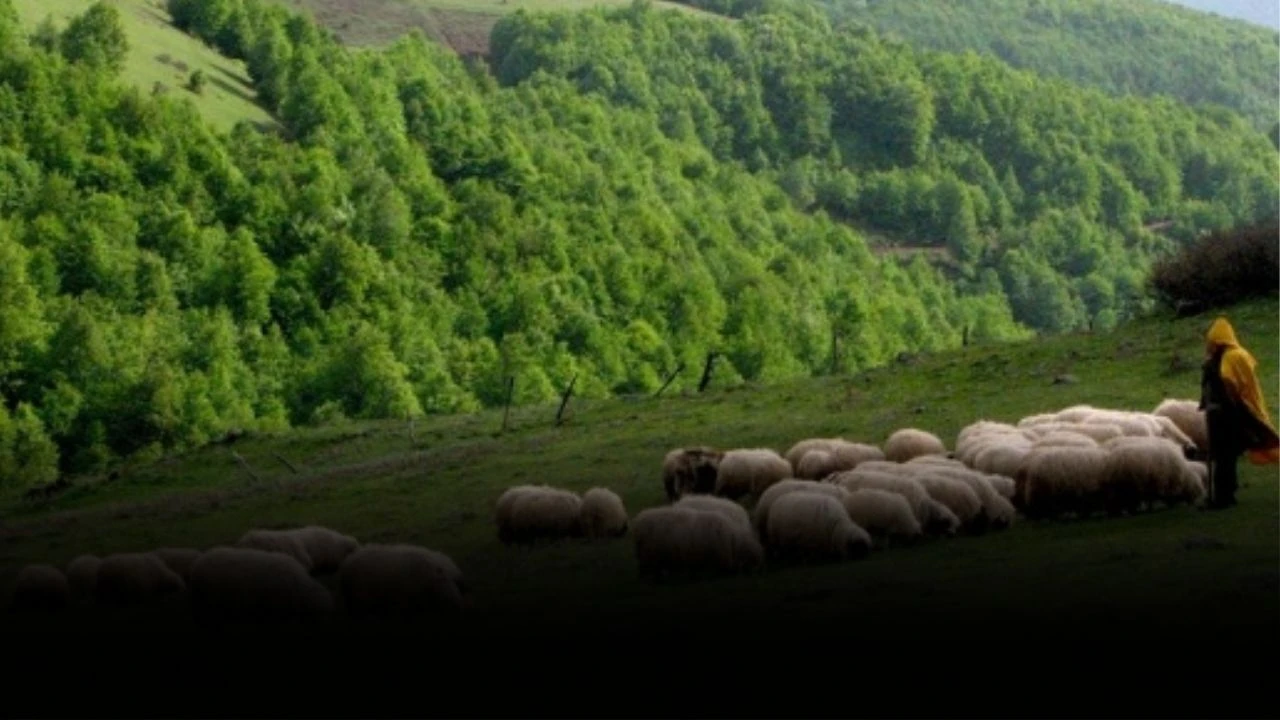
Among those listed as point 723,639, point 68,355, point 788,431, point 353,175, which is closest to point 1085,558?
point 723,639

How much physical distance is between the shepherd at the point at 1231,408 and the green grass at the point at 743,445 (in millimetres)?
590

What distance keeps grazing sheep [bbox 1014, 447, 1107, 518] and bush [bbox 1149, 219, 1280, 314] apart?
69.7 feet

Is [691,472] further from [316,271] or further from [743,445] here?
[316,271]

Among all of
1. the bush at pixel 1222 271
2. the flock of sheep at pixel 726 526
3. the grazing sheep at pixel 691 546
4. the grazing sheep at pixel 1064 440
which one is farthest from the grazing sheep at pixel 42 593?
the bush at pixel 1222 271

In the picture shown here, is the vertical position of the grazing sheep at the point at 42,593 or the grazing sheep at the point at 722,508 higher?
the grazing sheep at the point at 722,508

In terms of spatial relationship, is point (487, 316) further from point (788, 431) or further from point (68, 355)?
point (788, 431)

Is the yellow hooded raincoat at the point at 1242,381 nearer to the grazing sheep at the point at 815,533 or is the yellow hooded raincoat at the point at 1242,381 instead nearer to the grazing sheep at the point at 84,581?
the grazing sheep at the point at 815,533

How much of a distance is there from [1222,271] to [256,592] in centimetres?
3094

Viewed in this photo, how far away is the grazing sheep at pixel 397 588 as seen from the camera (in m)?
20.8

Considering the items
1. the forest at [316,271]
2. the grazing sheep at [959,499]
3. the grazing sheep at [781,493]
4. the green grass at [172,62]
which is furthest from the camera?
the green grass at [172,62]

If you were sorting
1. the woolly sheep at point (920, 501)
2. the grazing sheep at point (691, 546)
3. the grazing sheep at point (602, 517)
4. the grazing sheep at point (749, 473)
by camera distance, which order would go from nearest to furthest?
the grazing sheep at point (691, 546) → the woolly sheep at point (920, 501) → the grazing sheep at point (602, 517) → the grazing sheep at point (749, 473)

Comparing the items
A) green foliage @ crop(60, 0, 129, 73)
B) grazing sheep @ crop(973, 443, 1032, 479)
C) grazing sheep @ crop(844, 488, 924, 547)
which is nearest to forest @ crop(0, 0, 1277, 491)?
green foliage @ crop(60, 0, 129, 73)

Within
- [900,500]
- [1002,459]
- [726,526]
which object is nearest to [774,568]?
[726,526]

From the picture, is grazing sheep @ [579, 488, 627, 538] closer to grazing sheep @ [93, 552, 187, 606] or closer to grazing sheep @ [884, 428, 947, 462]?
grazing sheep @ [884, 428, 947, 462]
